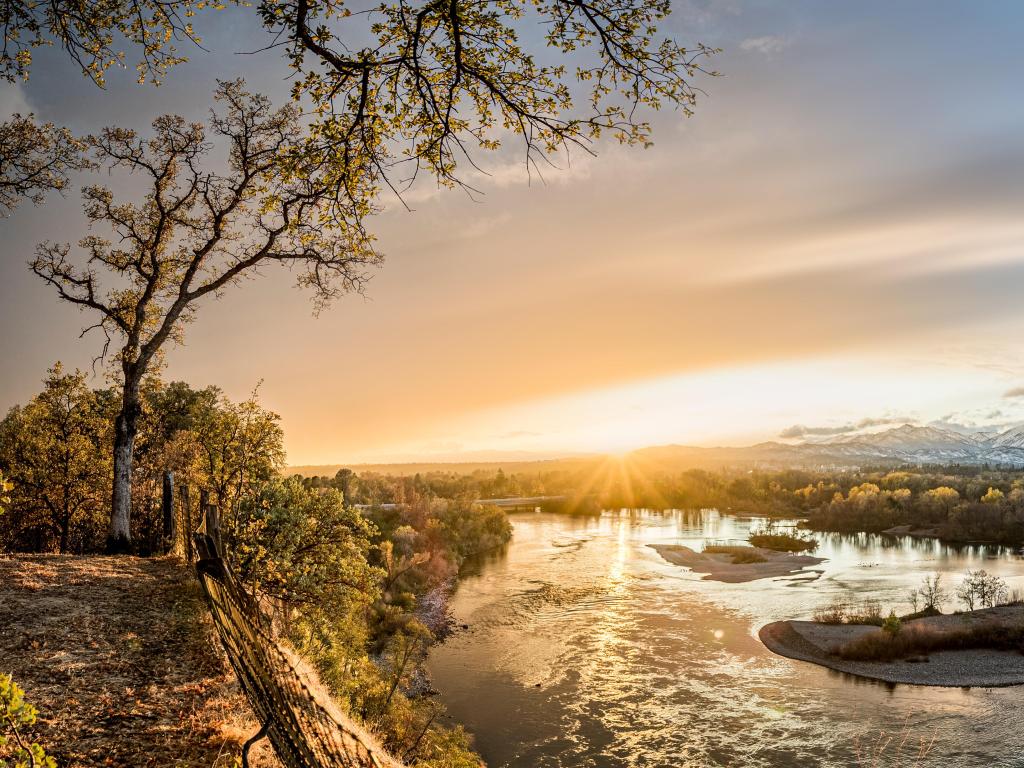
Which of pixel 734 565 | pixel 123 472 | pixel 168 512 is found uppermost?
pixel 123 472

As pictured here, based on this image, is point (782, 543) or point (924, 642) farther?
point (782, 543)

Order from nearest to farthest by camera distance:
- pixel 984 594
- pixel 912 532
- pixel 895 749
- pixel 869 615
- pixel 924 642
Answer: pixel 895 749 → pixel 924 642 → pixel 869 615 → pixel 984 594 → pixel 912 532

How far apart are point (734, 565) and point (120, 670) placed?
226 feet

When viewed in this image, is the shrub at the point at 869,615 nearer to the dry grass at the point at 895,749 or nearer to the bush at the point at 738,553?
the dry grass at the point at 895,749

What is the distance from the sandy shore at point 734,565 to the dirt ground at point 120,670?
5830 centimetres

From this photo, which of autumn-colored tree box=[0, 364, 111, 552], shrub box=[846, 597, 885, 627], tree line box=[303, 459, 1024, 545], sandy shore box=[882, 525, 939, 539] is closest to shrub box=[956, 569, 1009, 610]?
shrub box=[846, 597, 885, 627]

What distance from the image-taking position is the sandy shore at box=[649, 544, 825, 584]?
6262 cm

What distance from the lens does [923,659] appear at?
123ft

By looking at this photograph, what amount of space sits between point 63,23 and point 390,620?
135 feet

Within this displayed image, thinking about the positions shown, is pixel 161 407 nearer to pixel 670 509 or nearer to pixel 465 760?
pixel 465 760

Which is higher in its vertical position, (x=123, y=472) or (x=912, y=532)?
(x=123, y=472)

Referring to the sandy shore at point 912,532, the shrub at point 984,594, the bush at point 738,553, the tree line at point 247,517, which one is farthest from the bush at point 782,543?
the tree line at point 247,517

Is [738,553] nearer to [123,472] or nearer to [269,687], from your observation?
[123,472]

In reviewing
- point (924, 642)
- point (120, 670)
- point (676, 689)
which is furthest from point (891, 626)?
point (120, 670)
